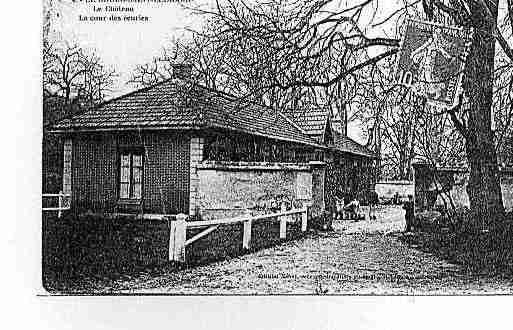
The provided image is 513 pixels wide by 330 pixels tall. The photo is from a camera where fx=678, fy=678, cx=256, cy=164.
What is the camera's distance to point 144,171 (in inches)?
89.8

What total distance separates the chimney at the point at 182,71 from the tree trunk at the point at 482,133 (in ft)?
3.16

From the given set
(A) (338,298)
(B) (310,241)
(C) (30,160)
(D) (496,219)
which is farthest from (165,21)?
(D) (496,219)

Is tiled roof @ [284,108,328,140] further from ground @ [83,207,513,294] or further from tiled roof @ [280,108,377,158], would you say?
ground @ [83,207,513,294]

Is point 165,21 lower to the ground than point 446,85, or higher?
higher

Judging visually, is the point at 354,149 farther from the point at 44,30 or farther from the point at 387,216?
the point at 44,30

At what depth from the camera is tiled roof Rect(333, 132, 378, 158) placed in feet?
7.64

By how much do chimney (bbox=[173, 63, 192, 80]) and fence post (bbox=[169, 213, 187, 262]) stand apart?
0.47 m

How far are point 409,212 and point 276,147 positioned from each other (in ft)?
1.70

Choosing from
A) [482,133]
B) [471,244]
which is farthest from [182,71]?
[471,244]

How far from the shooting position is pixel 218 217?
229 cm

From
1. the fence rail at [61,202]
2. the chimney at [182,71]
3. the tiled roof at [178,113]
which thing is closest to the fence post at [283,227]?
the tiled roof at [178,113]

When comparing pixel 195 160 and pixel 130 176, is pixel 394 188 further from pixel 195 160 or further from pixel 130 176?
pixel 130 176

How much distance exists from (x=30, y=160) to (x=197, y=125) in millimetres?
594

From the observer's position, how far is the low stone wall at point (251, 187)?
2273 millimetres
